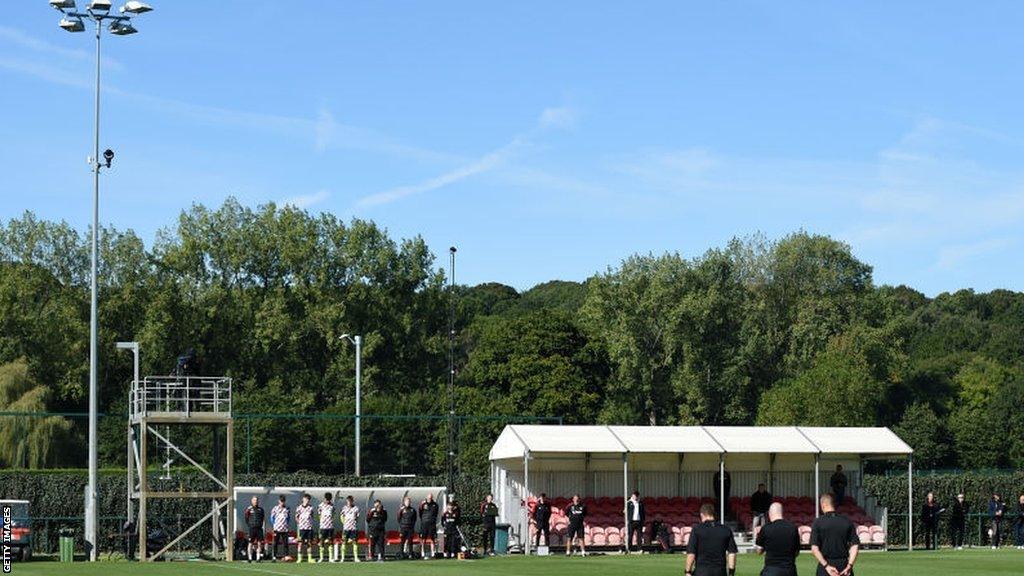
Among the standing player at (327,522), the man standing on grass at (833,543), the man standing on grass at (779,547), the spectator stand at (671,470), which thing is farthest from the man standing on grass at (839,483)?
the man standing on grass at (779,547)

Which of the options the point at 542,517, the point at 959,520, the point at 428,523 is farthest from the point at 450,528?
the point at 959,520

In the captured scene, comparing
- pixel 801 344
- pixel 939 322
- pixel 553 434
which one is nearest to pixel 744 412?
pixel 801 344

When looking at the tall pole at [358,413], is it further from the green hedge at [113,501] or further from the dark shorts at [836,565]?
the dark shorts at [836,565]

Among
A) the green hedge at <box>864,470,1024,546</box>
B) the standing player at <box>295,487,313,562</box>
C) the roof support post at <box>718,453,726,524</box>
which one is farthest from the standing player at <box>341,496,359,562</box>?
the green hedge at <box>864,470,1024,546</box>

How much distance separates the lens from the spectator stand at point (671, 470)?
42406mm

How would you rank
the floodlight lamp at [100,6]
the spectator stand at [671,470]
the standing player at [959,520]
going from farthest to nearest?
the standing player at [959,520] < the spectator stand at [671,470] < the floodlight lamp at [100,6]

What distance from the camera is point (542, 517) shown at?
1623 inches

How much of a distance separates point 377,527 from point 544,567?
6.37m

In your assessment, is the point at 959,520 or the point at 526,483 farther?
the point at 959,520

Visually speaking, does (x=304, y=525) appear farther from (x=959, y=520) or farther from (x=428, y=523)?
(x=959, y=520)

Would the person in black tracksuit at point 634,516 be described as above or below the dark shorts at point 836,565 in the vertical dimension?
below

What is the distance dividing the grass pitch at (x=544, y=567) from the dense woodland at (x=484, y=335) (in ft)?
133

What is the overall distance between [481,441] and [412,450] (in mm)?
3358

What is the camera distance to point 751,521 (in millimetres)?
45688
